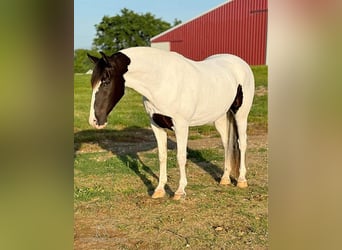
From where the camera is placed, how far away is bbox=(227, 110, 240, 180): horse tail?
10.7 ft

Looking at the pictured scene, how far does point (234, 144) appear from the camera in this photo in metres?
3.28

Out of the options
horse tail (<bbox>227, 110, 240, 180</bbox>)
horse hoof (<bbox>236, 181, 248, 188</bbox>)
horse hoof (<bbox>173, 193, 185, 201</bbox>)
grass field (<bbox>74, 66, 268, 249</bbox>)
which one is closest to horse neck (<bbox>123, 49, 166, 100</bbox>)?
grass field (<bbox>74, 66, 268, 249</bbox>)

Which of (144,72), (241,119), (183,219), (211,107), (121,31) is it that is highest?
(121,31)

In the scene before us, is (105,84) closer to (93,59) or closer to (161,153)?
(93,59)

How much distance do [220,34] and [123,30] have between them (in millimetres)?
870

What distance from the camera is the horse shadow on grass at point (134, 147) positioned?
3.74 meters

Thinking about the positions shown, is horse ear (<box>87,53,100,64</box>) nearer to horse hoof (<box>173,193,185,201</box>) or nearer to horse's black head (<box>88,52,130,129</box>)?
horse's black head (<box>88,52,130,129</box>)

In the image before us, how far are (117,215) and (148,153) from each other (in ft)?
6.66

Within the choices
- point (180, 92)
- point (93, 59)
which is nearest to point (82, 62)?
point (93, 59)

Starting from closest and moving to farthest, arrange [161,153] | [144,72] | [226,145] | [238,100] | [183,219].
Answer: [144,72] < [183,219] < [161,153] < [238,100] < [226,145]
